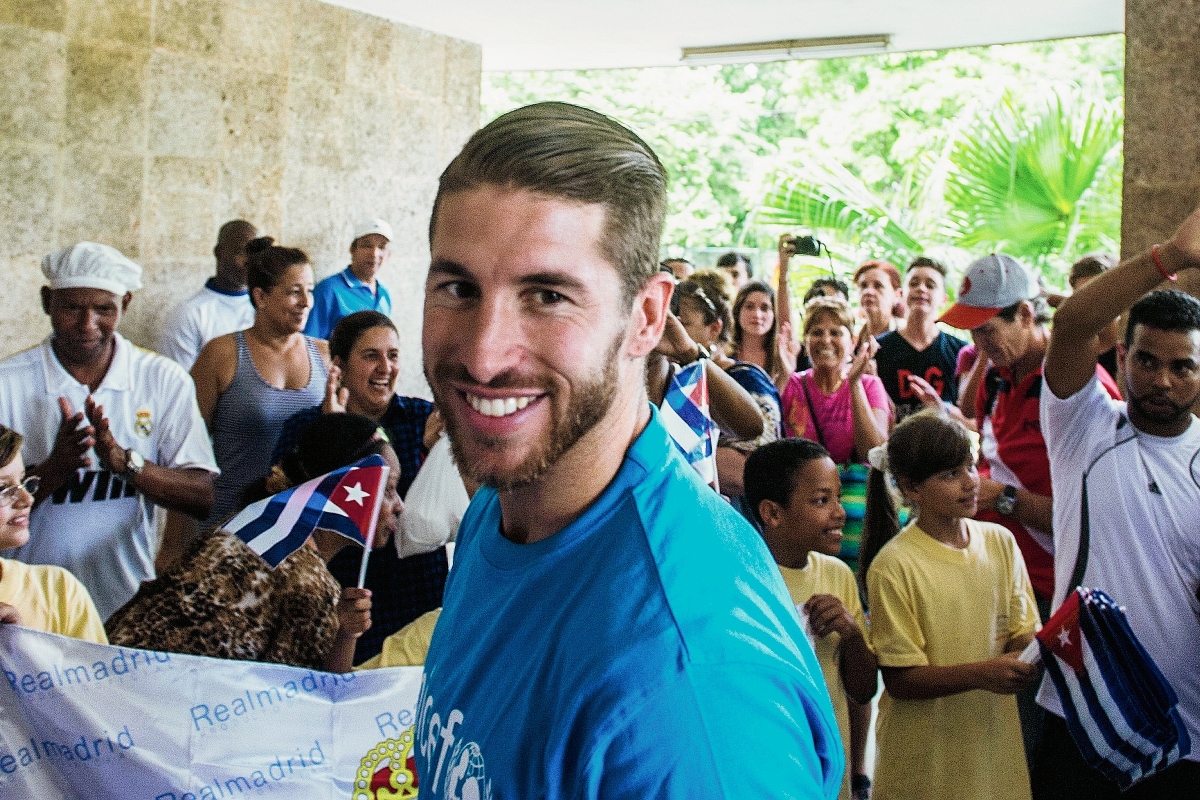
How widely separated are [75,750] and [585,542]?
1934mm

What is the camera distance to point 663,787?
3.20 feet

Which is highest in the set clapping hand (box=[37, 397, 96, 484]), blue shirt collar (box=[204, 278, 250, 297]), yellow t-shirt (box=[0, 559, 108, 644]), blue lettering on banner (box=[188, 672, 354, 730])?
blue shirt collar (box=[204, 278, 250, 297])

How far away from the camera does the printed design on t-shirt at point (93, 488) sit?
3738 mm

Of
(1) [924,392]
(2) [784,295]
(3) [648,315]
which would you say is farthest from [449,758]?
(2) [784,295]

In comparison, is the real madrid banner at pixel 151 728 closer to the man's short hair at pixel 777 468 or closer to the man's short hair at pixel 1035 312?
the man's short hair at pixel 777 468

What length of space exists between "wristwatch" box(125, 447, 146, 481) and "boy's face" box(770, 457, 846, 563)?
2.14 metres

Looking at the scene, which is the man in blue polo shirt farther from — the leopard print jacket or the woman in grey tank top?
the leopard print jacket

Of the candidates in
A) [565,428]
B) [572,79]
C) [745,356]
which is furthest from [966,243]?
[572,79]

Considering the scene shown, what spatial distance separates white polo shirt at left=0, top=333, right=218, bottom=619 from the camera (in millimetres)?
3723

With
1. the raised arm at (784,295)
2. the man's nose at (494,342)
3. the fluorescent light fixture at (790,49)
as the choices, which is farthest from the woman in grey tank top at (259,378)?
the fluorescent light fixture at (790,49)

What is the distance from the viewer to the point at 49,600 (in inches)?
113

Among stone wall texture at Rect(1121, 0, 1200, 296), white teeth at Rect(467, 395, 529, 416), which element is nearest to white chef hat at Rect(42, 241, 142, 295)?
white teeth at Rect(467, 395, 529, 416)

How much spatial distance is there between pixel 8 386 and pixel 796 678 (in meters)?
3.51

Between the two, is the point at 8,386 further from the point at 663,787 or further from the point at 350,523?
the point at 663,787
